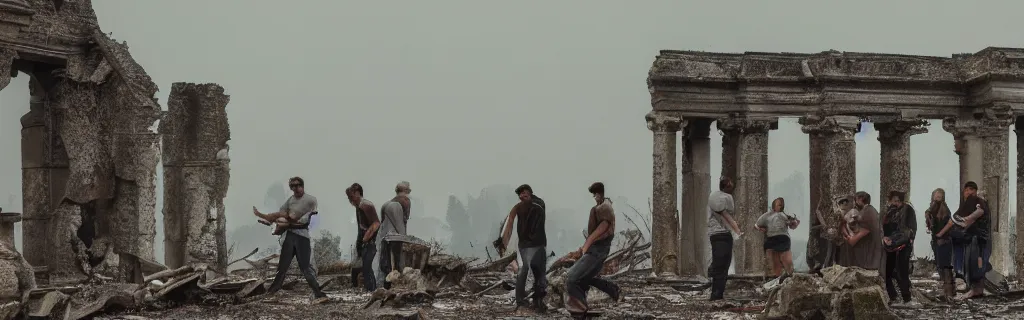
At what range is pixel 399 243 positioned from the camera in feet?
53.2

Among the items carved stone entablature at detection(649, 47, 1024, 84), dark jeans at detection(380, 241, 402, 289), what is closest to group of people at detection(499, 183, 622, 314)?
dark jeans at detection(380, 241, 402, 289)

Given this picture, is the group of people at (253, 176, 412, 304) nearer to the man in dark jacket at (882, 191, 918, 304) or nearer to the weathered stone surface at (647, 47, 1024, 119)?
the man in dark jacket at (882, 191, 918, 304)

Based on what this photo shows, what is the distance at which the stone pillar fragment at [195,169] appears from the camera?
18000mm

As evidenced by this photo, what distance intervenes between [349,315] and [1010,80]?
13370mm

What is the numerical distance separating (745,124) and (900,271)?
7.60m

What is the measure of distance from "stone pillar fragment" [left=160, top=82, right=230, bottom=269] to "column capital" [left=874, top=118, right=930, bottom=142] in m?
11.9

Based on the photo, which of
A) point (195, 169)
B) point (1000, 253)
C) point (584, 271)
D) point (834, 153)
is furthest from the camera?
point (834, 153)

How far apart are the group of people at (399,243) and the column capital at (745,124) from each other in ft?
25.5

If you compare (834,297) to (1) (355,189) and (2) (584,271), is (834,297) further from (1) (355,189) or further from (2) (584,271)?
(1) (355,189)

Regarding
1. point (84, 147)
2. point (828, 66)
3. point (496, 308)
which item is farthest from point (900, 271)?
point (84, 147)

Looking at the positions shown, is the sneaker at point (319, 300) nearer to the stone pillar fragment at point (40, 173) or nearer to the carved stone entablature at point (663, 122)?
the stone pillar fragment at point (40, 173)

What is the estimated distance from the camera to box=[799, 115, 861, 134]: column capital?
22344 mm

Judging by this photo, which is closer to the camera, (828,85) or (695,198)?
(828,85)

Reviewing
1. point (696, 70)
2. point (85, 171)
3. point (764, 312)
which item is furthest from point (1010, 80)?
point (85, 171)
